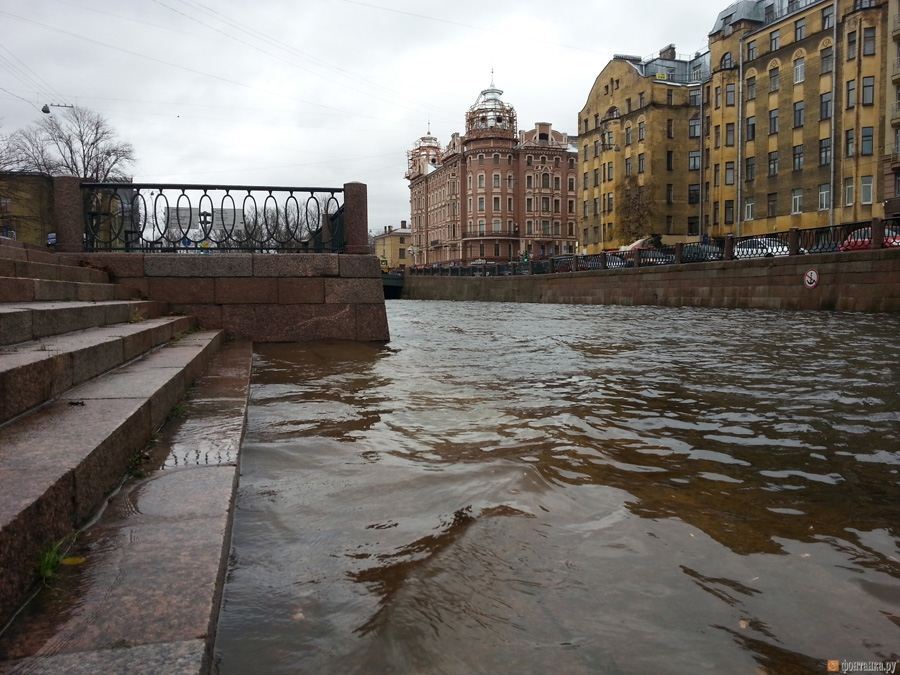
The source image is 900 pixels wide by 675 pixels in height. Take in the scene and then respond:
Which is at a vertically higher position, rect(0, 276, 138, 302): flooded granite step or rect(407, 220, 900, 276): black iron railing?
rect(407, 220, 900, 276): black iron railing

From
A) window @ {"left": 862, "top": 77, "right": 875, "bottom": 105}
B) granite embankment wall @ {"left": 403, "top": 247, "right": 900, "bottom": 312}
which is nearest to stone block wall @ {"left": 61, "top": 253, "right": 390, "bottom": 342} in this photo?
granite embankment wall @ {"left": 403, "top": 247, "right": 900, "bottom": 312}

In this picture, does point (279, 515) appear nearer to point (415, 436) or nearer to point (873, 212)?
point (415, 436)

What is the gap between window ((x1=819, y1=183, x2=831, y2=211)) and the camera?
124 feet

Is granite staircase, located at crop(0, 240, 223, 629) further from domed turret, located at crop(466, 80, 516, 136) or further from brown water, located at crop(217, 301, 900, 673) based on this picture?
domed turret, located at crop(466, 80, 516, 136)

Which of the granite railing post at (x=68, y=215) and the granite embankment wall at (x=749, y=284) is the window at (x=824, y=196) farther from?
the granite railing post at (x=68, y=215)

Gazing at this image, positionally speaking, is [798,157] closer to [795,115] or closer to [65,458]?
[795,115]

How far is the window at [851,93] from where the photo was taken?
36125mm

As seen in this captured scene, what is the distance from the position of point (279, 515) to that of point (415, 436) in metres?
1.47

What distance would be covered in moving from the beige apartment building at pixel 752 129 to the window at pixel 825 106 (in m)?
0.07

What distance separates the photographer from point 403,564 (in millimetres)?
2246

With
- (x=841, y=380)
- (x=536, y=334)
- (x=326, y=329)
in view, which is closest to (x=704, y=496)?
(x=841, y=380)

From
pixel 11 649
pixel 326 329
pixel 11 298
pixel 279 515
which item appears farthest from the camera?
pixel 326 329

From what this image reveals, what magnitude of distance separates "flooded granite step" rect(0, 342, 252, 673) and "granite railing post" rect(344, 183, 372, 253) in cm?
679

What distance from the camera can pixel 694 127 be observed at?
51.8 m
